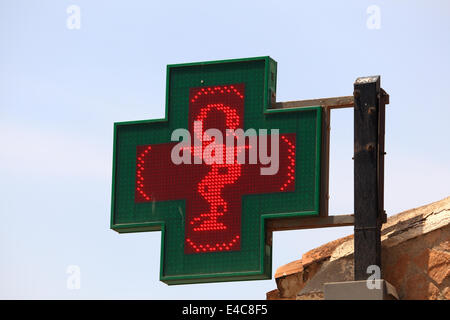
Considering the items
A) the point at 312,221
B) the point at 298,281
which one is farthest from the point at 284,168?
the point at 298,281

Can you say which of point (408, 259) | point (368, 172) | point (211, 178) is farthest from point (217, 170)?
point (408, 259)

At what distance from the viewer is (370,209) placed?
14258 mm

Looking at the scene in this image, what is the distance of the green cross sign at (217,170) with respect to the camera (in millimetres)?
14625

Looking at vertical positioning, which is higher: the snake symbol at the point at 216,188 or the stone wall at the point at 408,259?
the snake symbol at the point at 216,188

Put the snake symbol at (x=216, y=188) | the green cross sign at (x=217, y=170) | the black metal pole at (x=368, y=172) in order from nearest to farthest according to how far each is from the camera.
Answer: the black metal pole at (x=368, y=172)
the green cross sign at (x=217, y=170)
the snake symbol at (x=216, y=188)

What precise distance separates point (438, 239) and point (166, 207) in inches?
122

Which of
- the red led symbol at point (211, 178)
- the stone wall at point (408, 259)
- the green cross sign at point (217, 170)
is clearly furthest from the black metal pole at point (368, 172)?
the red led symbol at point (211, 178)

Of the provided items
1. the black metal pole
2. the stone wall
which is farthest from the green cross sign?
the stone wall

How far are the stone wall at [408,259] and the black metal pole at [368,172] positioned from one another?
58 cm

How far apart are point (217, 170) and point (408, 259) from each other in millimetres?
2370

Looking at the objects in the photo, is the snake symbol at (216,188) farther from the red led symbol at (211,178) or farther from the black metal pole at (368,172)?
the black metal pole at (368,172)

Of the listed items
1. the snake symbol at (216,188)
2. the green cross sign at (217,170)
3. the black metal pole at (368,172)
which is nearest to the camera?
the black metal pole at (368,172)

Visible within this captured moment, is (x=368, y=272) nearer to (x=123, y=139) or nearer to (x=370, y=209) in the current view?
(x=370, y=209)
